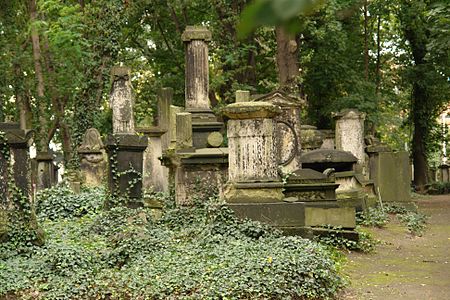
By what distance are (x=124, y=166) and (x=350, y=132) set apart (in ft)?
32.1

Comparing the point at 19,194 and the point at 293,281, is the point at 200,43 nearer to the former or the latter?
the point at 19,194

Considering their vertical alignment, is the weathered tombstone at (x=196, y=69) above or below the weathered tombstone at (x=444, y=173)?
above

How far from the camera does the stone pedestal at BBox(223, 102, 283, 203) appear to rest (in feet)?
34.2

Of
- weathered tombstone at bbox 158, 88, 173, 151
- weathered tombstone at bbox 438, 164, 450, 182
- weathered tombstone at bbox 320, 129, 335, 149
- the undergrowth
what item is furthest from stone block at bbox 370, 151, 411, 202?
weathered tombstone at bbox 438, 164, 450, 182

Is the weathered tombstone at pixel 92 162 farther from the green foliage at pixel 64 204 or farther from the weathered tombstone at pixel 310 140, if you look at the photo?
the weathered tombstone at pixel 310 140

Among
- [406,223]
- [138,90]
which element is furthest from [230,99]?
[406,223]

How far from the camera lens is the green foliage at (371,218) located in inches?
582

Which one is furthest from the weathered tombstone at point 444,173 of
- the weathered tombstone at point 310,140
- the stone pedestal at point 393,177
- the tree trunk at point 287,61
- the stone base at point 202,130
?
the stone base at point 202,130

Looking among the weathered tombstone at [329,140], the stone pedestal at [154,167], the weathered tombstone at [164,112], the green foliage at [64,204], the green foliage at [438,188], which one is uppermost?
the weathered tombstone at [164,112]

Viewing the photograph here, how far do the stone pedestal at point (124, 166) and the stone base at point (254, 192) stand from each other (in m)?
1.47

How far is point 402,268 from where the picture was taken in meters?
10.1

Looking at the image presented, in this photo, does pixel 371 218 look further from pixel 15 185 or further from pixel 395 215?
pixel 15 185

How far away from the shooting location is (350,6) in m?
23.7

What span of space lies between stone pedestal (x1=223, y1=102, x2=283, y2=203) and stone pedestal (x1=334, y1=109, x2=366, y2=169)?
8.95m
